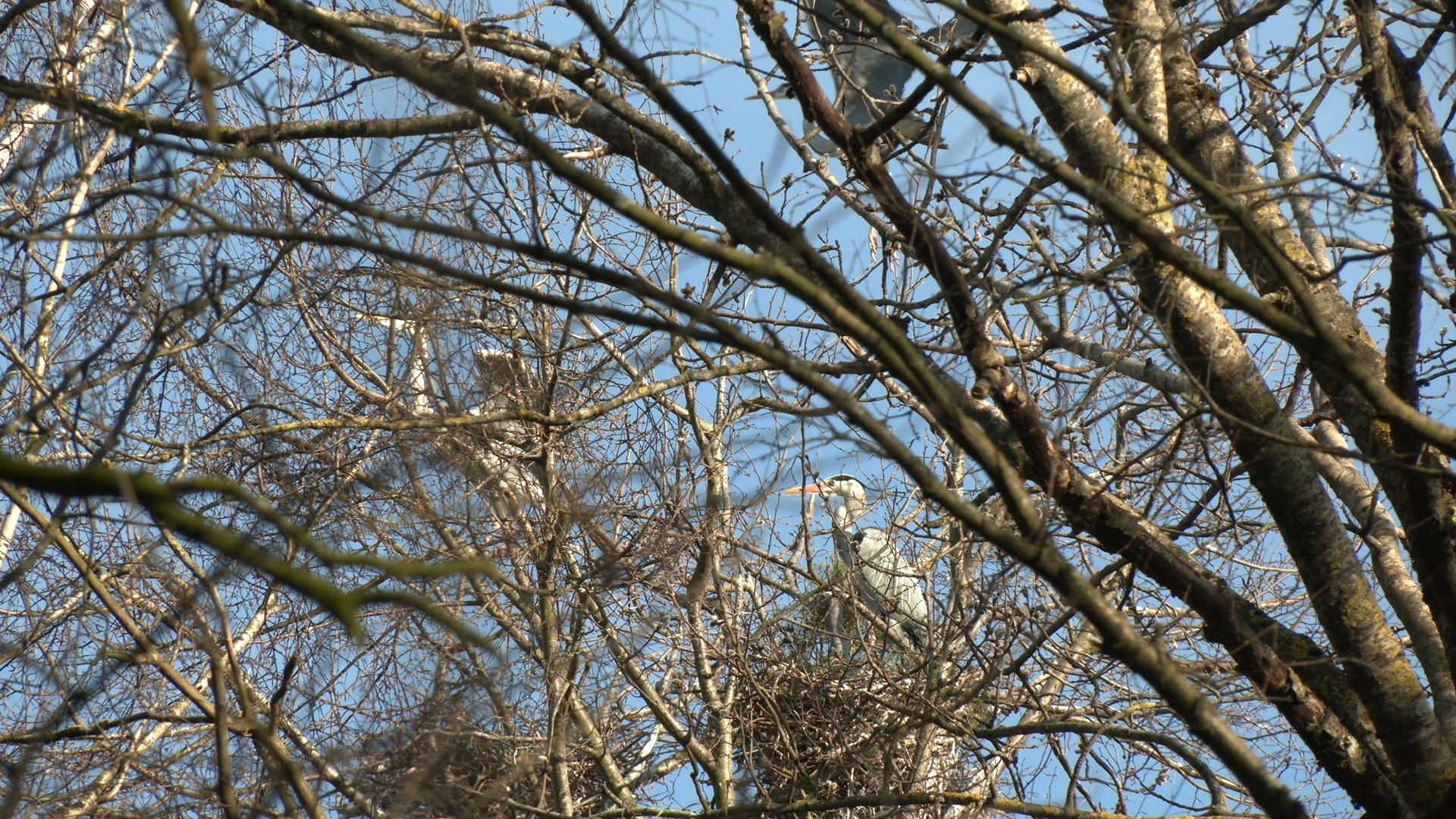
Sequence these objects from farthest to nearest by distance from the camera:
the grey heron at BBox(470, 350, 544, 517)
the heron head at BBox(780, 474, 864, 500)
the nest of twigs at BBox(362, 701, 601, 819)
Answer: the heron head at BBox(780, 474, 864, 500) < the grey heron at BBox(470, 350, 544, 517) < the nest of twigs at BBox(362, 701, 601, 819)

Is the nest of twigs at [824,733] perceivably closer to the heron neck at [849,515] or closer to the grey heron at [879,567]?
the grey heron at [879,567]

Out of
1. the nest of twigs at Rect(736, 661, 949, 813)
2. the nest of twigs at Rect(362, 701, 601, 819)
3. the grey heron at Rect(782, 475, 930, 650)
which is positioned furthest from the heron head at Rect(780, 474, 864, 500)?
the nest of twigs at Rect(362, 701, 601, 819)

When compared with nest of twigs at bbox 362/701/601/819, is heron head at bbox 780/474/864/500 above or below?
above

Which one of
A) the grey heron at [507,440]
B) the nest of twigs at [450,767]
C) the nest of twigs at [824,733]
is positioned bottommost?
the nest of twigs at [450,767]

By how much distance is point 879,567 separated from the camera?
507 centimetres

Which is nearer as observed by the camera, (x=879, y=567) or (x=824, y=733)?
(x=879, y=567)

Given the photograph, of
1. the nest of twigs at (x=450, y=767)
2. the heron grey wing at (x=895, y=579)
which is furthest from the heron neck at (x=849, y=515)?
the nest of twigs at (x=450, y=767)

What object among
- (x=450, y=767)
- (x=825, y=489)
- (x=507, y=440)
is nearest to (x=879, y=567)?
(x=825, y=489)

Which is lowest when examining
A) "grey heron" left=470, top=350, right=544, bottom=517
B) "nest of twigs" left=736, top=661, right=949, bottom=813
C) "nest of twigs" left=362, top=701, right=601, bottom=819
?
"nest of twigs" left=362, top=701, right=601, bottom=819

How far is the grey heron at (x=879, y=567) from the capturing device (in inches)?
205

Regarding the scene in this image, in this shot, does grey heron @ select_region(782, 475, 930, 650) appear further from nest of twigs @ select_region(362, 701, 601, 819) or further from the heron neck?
nest of twigs @ select_region(362, 701, 601, 819)

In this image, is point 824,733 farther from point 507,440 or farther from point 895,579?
point 507,440

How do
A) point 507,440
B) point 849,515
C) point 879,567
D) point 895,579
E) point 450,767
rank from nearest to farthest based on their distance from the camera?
point 450,767 < point 507,440 < point 879,567 < point 849,515 < point 895,579

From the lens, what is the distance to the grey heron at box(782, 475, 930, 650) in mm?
5207
